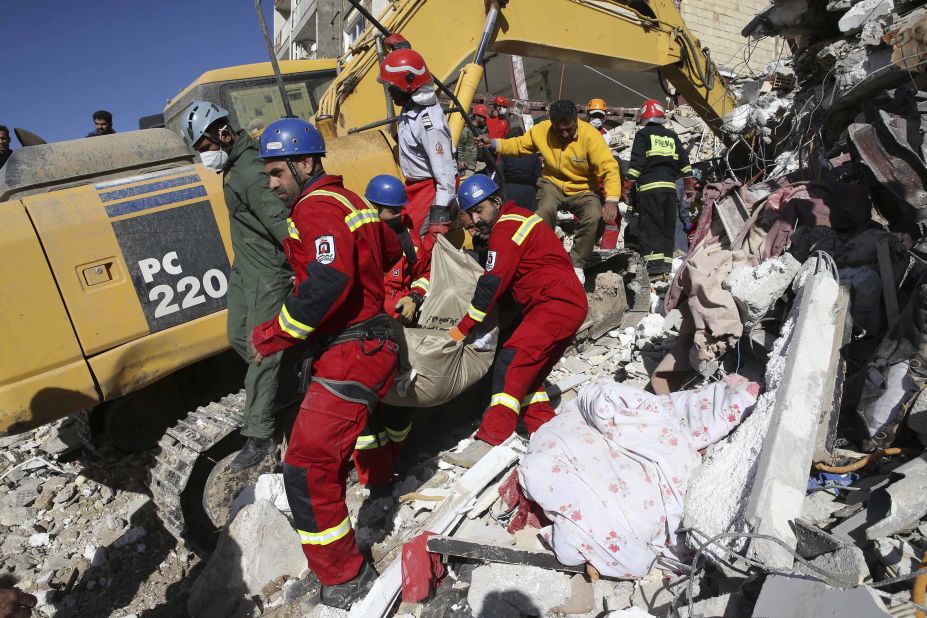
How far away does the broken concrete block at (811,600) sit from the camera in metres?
1.54

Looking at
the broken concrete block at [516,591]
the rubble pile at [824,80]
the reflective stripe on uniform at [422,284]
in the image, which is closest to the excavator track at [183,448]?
the reflective stripe on uniform at [422,284]

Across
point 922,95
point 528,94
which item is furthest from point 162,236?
point 528,94

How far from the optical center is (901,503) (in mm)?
2049

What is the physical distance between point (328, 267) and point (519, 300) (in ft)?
5.14

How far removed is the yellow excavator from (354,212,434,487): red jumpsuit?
69 cm

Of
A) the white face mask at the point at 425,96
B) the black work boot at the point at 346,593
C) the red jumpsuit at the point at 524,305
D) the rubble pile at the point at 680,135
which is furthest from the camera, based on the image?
the rubble pile at the point at 680,135

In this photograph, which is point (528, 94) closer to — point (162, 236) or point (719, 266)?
point (719, 266)

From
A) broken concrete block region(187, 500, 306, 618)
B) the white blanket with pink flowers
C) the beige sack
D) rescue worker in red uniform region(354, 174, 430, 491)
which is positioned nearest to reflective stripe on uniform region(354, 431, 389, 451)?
rescue worker in red uniform region(354, 174, 430, 491)

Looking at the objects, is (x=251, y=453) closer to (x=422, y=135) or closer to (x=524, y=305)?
(x=524, y=305)

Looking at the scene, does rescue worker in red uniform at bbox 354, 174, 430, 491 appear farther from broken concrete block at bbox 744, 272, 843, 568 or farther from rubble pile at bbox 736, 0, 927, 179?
rubble pile at bbox 736, 0, 927, 179

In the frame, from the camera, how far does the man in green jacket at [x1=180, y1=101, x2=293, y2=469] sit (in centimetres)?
317

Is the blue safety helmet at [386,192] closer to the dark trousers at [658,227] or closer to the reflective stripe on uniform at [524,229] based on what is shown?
the reflective stripe on uniform at [524,229]

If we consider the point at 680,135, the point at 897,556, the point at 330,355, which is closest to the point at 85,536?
the point at 330,355

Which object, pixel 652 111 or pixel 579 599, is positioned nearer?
pixel 579 599
